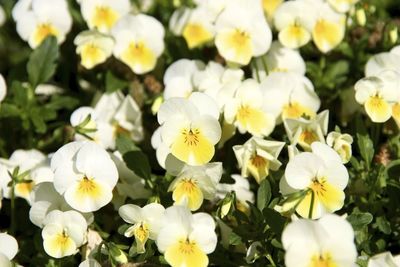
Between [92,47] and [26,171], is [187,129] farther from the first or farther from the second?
[92,47]

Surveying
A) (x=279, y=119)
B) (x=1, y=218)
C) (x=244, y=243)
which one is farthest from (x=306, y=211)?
(x=1, y=218)

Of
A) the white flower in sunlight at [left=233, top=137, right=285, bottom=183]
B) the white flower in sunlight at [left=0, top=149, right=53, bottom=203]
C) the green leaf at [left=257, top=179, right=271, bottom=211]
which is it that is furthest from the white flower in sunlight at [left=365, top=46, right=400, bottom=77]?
the white flower in sunlight at [left=0, top=149, right=53, bottom=203]

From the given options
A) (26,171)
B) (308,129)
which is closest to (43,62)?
(26,171)

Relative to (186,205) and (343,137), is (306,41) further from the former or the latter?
(186,205)

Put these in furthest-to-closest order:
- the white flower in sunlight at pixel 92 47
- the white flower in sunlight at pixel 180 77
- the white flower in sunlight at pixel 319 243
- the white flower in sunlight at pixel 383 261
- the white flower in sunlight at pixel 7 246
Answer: the white flower in sunlight at pixel 92 47, the white flower in sunlight at pixel 180 77, the white flower in sunlight at pixel 7 246, the white flower in sunlight at pixel 383 261, the white flower in sunlight at pixel 319 243

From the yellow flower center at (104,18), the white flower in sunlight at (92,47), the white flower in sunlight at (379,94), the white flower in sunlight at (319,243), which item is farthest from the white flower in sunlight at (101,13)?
the white flower in sunlight at (319,243)

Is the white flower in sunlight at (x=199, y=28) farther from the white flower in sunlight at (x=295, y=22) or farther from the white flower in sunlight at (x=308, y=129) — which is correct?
the white flower in sunlight at (x=308, y=129)
